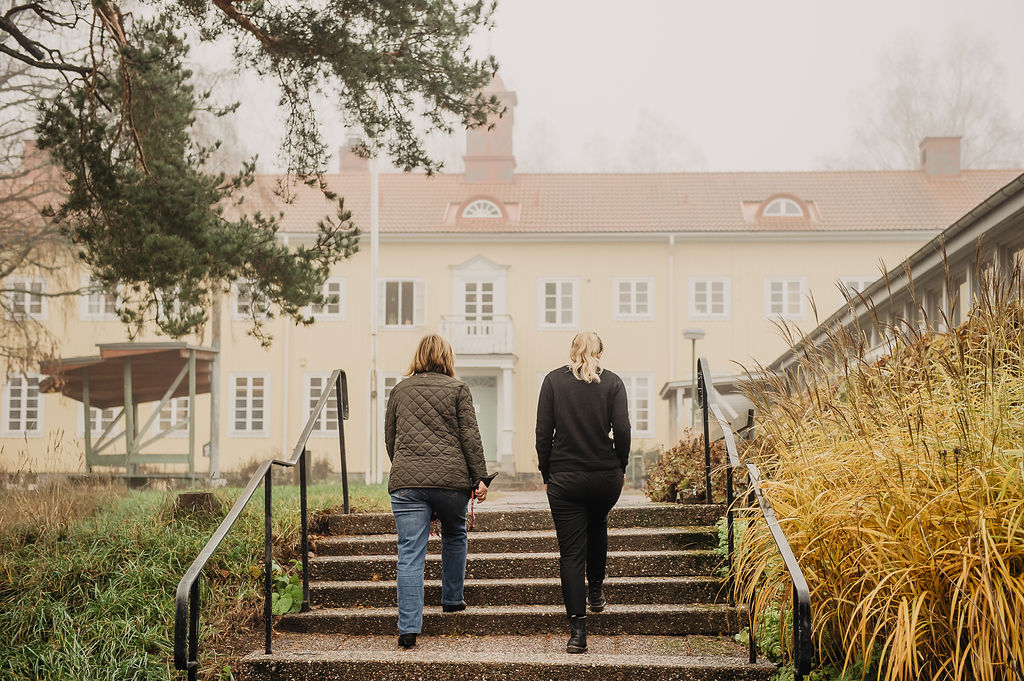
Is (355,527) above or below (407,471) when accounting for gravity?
below

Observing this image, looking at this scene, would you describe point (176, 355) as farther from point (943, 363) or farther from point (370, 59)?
point (943, 363)

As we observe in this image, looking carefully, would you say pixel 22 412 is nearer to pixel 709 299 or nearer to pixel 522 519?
pixel 709 299

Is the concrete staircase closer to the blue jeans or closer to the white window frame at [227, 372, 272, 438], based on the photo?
the blue jeans

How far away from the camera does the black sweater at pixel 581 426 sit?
5.38 m

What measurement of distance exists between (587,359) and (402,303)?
23189 mm

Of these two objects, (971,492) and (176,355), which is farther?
(176,355)

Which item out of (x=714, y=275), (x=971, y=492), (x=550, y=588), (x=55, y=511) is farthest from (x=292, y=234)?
(x=971, y=492)

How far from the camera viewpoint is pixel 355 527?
23.7ft

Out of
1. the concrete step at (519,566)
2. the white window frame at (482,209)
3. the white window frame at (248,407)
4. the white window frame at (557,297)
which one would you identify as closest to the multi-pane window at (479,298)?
the white window frame at (557,297)

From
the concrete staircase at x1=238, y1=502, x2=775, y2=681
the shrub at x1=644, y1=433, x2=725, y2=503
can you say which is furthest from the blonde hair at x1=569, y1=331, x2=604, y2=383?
the shrub at x1=644, y1=433, x2=725, y2=503

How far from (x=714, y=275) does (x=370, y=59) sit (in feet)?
67.1

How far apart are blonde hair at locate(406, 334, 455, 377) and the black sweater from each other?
666 mm

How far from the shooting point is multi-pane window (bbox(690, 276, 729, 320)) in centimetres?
2784

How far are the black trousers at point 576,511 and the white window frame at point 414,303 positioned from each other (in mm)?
23111
